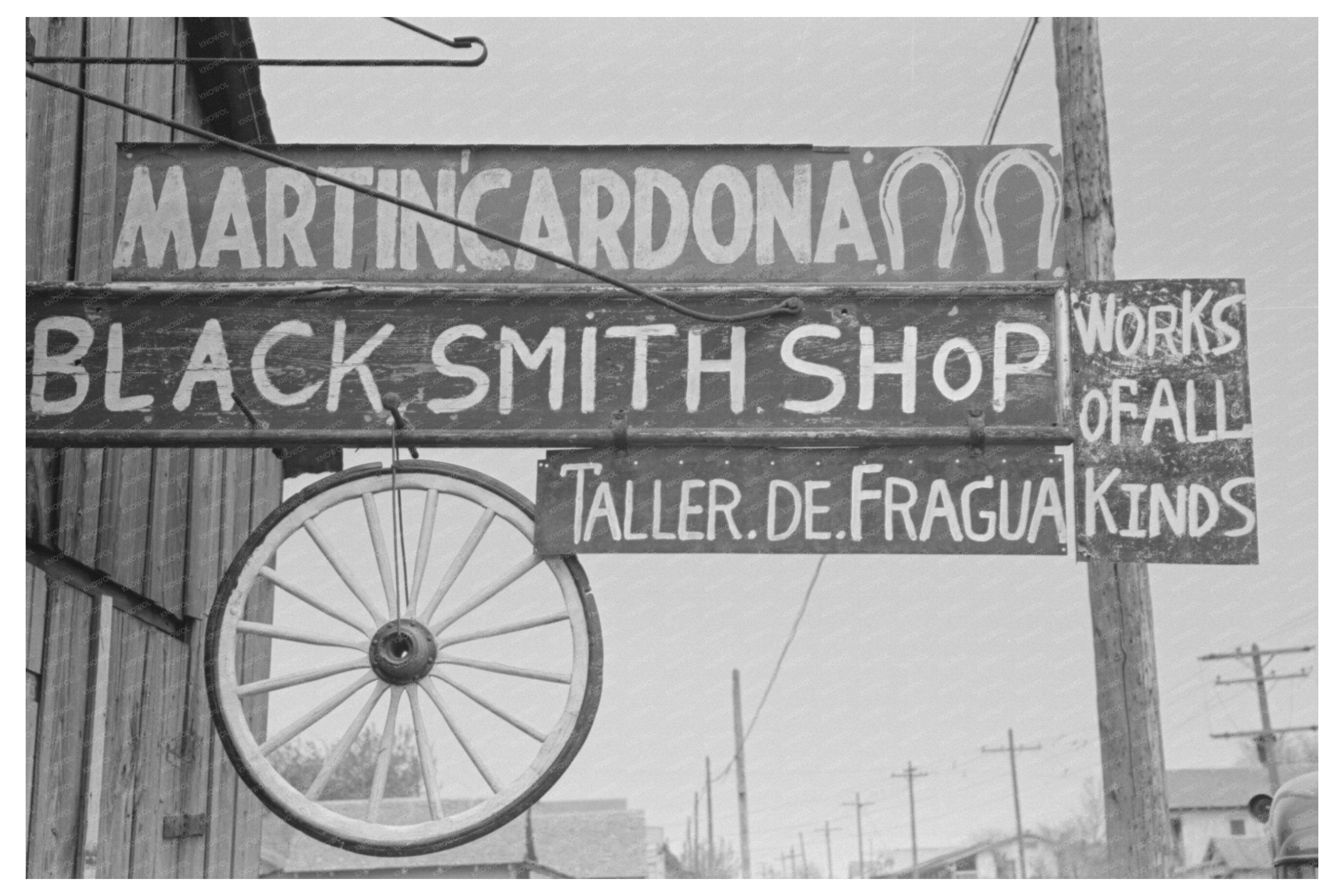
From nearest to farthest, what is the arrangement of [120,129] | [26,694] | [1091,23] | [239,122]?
[26,694]
[120,129]
[1091,23]
[239,122]

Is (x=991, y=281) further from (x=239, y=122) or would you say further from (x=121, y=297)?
(x=239, y=122)

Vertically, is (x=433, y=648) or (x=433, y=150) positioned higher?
(x=433, y=150)

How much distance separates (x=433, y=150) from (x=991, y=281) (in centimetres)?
178

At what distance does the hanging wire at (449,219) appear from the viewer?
383 centimetres

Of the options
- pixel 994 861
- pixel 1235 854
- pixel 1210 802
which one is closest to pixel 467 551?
pixel 1235 854

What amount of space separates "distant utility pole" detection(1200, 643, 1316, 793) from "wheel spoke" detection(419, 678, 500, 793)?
108 ft

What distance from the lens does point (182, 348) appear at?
4.49m

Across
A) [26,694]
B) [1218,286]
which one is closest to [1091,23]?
[1218,286]

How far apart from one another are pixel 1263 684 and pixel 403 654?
34.8 meters

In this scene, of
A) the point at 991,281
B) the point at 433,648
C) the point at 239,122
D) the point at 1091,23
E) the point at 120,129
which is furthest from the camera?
the point at 239,122

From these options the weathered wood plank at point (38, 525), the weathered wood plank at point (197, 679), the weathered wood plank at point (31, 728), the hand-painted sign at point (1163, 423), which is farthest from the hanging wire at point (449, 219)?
the weathered wood plank at point (197, 679)

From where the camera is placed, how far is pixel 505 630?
4352mm

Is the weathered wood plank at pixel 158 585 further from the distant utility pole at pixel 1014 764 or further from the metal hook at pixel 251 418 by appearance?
the distant utility pole at pixel 1014 764

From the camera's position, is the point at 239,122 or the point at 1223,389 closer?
the point at 1223,389
